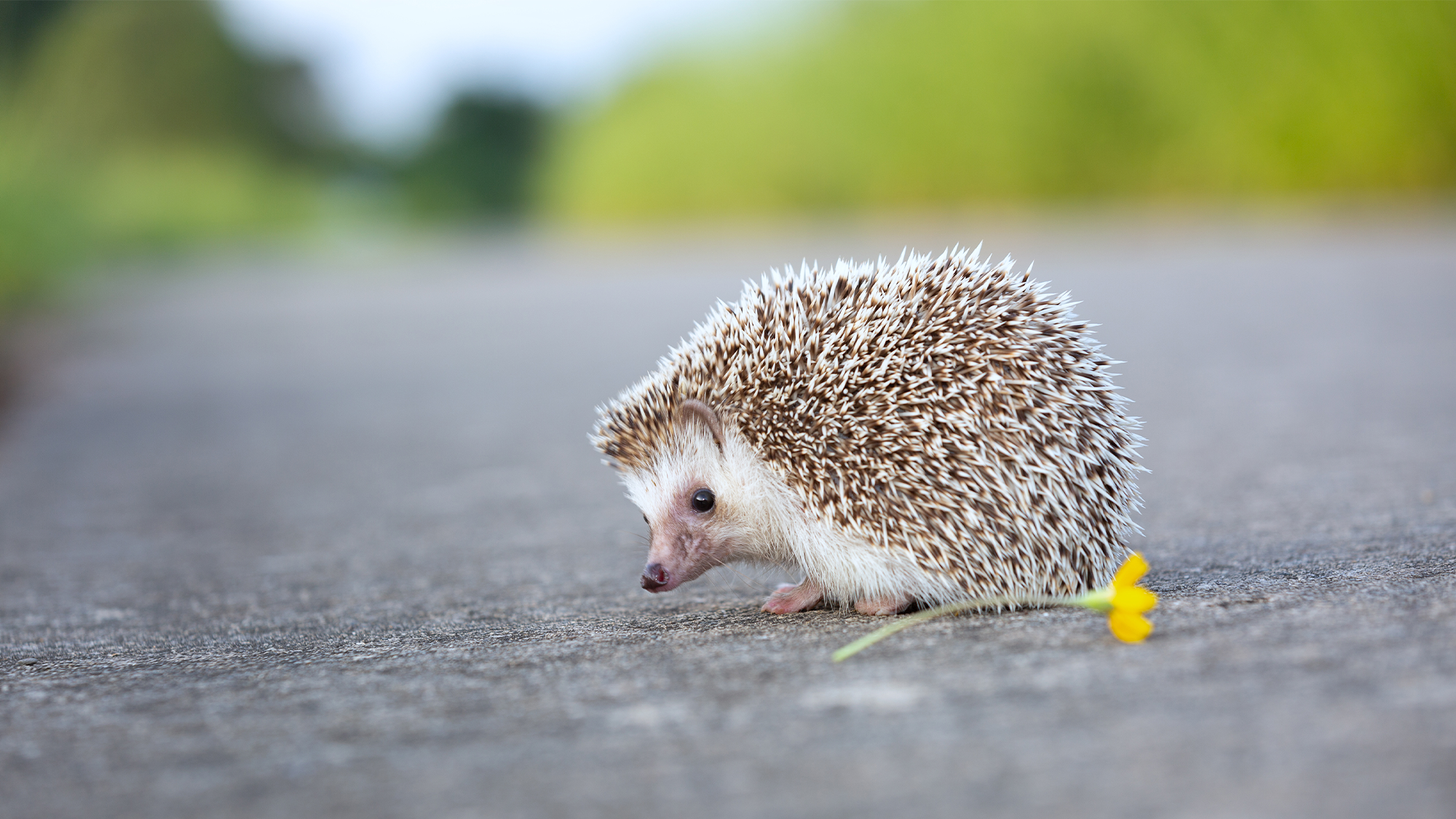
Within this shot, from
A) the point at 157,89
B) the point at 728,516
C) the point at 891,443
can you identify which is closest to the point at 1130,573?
the point at 891,443

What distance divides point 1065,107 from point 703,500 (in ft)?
65.5

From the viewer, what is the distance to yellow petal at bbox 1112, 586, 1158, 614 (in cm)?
225

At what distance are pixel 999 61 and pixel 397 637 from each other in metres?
21.2

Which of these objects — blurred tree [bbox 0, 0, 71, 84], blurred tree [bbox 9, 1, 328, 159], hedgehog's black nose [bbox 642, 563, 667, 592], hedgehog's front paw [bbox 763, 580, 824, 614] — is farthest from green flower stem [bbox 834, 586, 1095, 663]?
blurred tree [bbox 0, 0, 71, 84]

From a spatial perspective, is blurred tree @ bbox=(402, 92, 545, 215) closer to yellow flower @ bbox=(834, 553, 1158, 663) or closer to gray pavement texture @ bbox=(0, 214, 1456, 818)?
gray pavement texture @ bbox=(0, 214, 1456, 818)

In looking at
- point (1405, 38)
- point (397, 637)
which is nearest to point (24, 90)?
point (397, 637)

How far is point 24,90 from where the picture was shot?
554 inches

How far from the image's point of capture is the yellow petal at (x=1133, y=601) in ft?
7.39

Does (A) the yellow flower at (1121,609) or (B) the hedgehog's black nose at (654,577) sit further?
(B) the hedgehog's black nose at (654,577)

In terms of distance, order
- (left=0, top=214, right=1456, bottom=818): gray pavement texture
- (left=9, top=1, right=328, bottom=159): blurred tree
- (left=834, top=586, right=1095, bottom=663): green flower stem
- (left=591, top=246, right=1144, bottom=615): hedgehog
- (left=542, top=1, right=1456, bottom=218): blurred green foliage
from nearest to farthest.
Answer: (left=0, top=214, right=1456, bottom=818): gray pavement texture < (left=834, top=586, right=1095, bottom=663): green flower stem < (left=591, top=246, right=1144, bottom=615): hedgehog < (left=9, top=1, right=328, bottom=159): blurred tree < (left=542, top=1, right=1456, bottom=218): blurred green foliage

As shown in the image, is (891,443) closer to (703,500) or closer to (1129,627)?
(703,500)

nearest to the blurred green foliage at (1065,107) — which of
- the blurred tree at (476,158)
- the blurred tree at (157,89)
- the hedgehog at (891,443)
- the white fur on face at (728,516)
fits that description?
the blurred tree at (157,89)

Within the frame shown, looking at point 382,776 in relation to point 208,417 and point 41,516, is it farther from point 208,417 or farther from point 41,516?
point 208,417

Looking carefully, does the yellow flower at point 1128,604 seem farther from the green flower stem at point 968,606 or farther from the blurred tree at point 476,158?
the blurred tree at point 476,158
